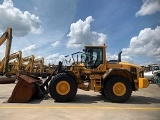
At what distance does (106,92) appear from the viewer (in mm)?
11422

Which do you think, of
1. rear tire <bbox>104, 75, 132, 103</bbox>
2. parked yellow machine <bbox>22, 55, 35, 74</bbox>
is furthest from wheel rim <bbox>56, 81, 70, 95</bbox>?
parked yellow machine <bbox>22, 55, 35, 74</bbox>

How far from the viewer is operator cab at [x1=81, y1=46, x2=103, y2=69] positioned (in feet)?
40.6

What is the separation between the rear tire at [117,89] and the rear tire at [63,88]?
158 cm

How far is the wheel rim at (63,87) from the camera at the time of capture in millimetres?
11312

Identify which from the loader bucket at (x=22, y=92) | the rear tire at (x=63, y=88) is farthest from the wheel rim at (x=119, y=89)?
the loader bucket at (x=22, y=92)

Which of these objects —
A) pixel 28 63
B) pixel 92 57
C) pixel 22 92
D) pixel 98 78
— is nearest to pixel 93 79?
pixel 98 78

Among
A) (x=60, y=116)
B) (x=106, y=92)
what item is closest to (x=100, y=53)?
(x=106, y=92)

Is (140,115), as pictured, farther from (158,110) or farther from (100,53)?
(100,53)

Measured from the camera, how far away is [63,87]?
447 inches

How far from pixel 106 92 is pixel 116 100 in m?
0.58

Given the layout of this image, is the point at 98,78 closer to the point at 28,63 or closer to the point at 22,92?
the point at 22,92

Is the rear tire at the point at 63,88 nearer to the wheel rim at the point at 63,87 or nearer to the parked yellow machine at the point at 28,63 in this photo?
the wheel rim at the point at 63,87

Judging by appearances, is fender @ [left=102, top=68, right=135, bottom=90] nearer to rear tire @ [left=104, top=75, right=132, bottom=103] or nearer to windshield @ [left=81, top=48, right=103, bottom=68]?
rear tire @ [left=104, top=75, right=132, bottom=103]

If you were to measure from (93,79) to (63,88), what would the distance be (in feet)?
5.17
